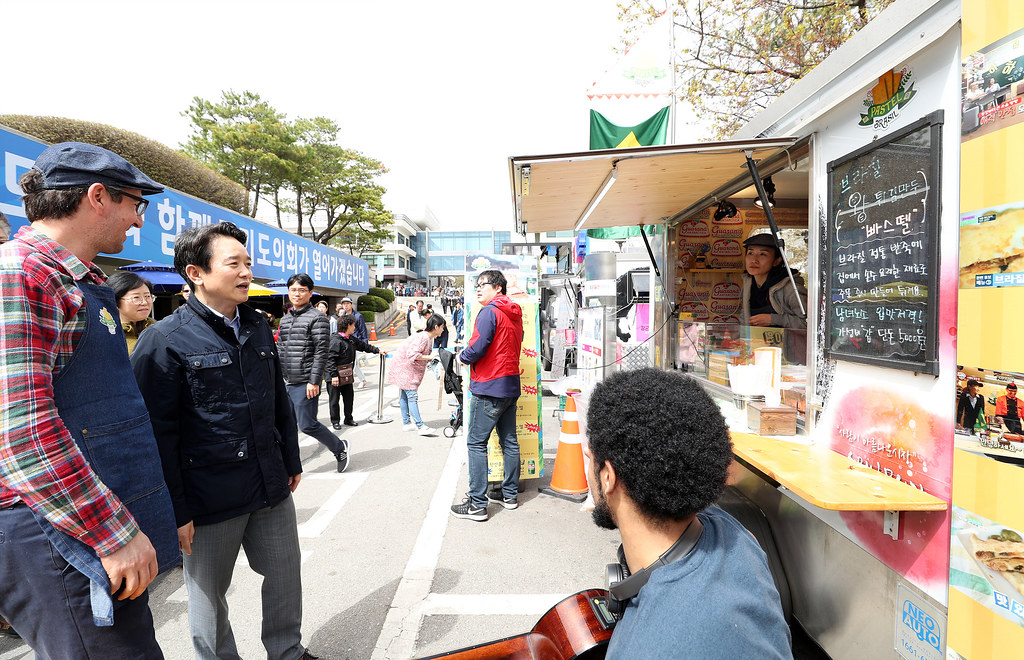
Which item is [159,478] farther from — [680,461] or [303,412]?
[303,412]

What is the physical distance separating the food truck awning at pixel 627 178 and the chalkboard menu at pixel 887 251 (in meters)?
0.68

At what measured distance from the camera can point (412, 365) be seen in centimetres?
719

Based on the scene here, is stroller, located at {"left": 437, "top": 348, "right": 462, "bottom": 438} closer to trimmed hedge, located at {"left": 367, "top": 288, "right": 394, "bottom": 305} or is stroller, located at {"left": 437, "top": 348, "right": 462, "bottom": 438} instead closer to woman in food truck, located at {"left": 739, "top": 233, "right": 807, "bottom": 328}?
woman in food truck, located at {"left": 739, "top": 233, "right": 807, "bottom": 328}

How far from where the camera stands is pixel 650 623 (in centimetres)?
95

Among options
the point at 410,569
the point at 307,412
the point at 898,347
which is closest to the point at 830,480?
the point at 898,347

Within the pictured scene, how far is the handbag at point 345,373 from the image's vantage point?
7.31m

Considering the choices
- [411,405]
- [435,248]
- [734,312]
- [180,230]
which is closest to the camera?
[734,312]

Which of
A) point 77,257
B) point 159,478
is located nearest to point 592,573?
point 159,478

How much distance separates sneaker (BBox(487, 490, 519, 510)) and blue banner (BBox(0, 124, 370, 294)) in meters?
4.42

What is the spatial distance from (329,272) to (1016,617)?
21.9m

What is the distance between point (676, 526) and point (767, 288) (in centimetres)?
424

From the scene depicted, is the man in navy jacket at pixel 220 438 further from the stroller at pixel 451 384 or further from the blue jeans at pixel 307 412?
the stroller at pixel 451 384

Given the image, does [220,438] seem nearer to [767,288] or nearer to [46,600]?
[46,600]

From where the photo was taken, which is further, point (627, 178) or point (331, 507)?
point (331, 507)
